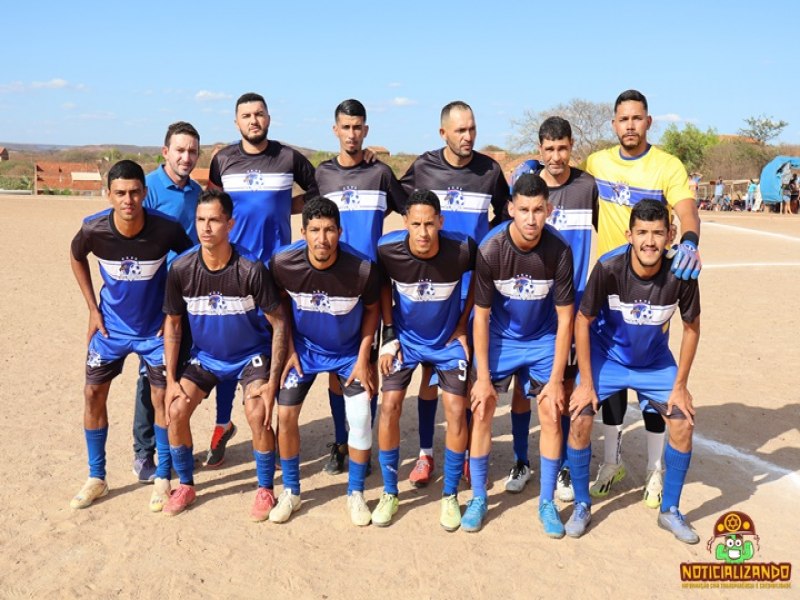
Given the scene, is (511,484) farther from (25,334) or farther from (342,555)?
(25,334)

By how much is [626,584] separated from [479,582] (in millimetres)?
794

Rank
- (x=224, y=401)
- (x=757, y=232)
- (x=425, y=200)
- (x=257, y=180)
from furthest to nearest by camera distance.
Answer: (x=757, y=232), (x=224, y=401), (x=257, y=180), (x=425, y=200)

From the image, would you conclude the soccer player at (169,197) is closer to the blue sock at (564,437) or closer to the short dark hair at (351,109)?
the short dark hair at (351,109)

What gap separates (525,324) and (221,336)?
200cm

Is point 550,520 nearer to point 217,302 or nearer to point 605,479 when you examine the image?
point 605,479

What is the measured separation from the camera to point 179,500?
4641 millimetres

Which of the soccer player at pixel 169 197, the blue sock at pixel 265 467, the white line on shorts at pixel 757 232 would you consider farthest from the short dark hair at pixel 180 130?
the white line on shorts at pixel 757 232

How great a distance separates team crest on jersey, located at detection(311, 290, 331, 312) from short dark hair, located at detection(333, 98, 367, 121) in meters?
1.39

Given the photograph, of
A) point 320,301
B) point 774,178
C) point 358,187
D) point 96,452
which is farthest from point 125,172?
point 774,178

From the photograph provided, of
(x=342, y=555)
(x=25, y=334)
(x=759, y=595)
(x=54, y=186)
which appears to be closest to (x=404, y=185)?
(x=342, y=555)

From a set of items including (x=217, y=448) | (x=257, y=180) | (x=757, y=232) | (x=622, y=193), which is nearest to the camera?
(x=622, y=193)

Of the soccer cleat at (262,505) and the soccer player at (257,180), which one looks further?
the soccer player at (257,180)

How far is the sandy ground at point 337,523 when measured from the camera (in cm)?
385

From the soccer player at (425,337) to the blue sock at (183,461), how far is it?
128cm
